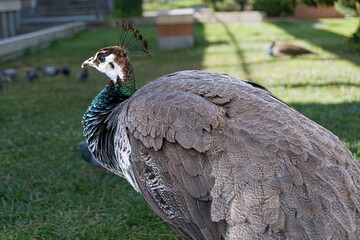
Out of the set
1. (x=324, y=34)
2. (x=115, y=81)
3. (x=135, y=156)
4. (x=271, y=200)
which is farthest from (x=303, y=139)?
→ (x=324, y=34)

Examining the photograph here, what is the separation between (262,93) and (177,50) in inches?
399

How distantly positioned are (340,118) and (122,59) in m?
3.19

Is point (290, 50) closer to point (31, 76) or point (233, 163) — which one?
point (31, 76)

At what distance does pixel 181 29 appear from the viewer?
13.0m

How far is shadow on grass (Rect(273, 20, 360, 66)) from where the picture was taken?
10686 millimetres

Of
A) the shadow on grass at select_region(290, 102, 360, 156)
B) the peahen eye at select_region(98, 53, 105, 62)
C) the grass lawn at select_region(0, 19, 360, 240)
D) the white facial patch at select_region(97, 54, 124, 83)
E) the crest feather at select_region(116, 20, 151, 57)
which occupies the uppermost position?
the crest feather at select_region(116, 20, 151, 57)

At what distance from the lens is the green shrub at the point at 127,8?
21609 mm

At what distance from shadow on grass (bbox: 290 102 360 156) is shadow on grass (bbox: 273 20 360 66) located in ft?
11.2

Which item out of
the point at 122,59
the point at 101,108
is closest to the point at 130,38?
the point at 122,59

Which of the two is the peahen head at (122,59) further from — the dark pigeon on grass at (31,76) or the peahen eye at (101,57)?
the dark pigeon on grass at (31,76)

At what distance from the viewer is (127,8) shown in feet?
70.8

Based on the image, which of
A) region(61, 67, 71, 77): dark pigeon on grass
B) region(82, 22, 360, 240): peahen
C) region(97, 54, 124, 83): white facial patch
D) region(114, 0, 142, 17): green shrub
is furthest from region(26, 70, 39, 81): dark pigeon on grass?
region(114, 0, 142, 17): green shrub

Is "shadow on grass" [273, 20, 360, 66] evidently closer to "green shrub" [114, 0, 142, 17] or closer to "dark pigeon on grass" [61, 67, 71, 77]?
"dark pigeon on grass" [61, 67, 71, 77]

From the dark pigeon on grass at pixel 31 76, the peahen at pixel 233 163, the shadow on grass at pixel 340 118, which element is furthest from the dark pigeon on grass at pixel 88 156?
the dark pigeon on grass at pixel 31 76
